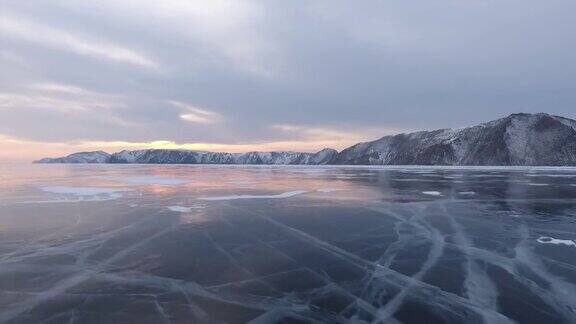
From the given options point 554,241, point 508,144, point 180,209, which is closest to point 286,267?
point 554,241

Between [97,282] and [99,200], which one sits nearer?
[97,282]

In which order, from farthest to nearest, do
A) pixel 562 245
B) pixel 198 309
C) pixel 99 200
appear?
pixel 99 200, pixel 562 245, pixel 198 309

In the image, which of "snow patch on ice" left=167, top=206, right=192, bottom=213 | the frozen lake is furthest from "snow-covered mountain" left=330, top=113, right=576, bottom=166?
"snow patch on ice" left=167, top=206, right=192, bottom=213

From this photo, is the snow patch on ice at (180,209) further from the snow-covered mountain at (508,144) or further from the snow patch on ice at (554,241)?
the snow-covered mountain at (508,144)

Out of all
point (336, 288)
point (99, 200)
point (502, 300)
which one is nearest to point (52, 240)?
point (336, 288)

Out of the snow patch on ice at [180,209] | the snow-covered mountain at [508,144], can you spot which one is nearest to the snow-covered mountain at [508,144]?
the snow-covered mountain at [508,144]

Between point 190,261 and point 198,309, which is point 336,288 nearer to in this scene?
point 198,309

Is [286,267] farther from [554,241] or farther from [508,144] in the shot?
[508,144]

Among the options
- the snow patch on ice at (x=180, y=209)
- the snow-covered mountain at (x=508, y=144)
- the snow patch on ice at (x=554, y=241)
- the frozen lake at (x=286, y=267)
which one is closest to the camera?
the frozen lake at (x=286, y=267)

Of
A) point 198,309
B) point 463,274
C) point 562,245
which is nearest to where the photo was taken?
point 198,309
